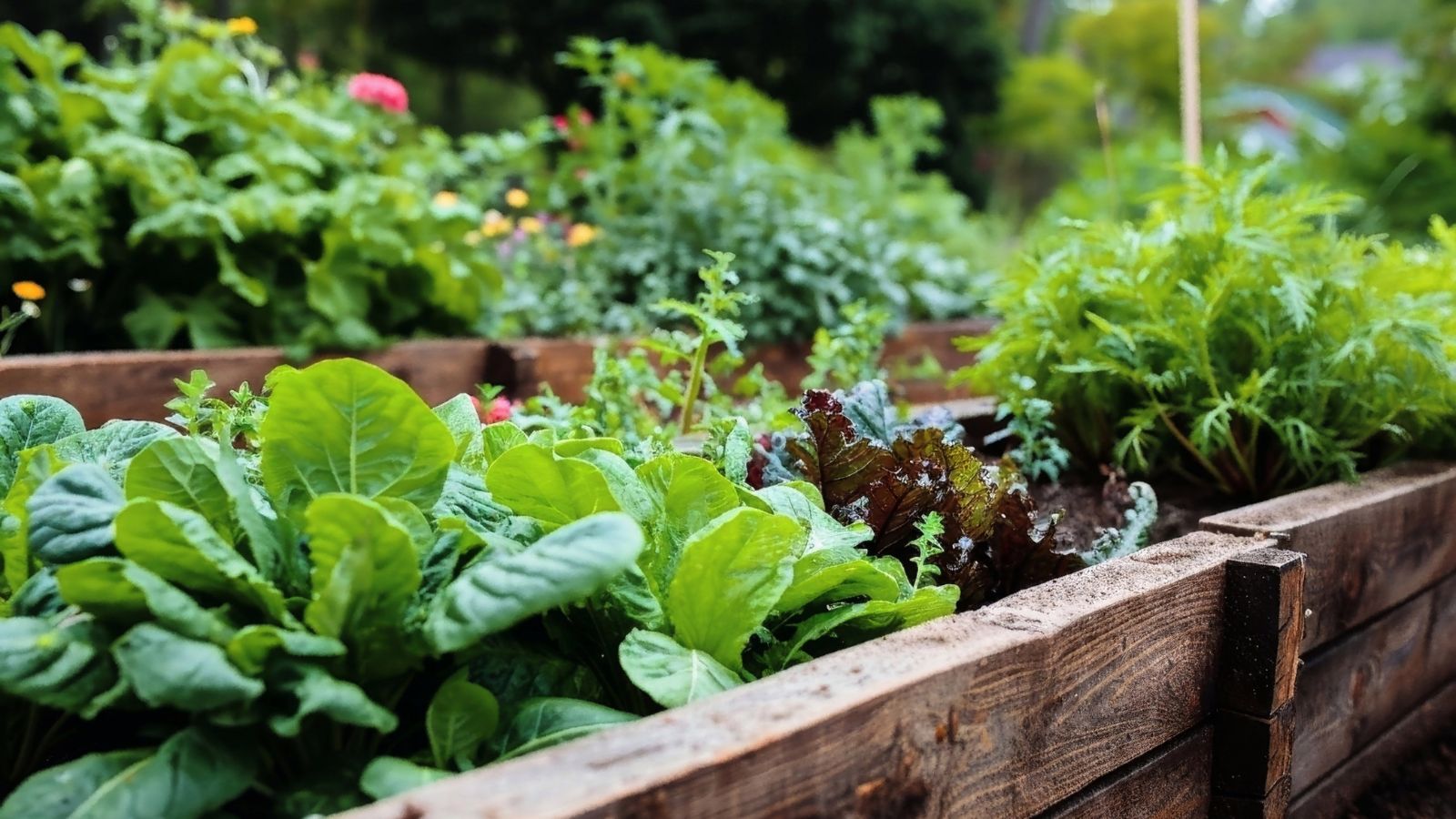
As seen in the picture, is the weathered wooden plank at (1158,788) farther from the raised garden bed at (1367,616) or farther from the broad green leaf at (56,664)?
the broad green leaf at (56,664)

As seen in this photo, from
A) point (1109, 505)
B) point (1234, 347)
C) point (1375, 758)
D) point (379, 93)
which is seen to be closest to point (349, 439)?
point (1109, 505)

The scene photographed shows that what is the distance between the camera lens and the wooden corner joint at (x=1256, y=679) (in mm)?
1294

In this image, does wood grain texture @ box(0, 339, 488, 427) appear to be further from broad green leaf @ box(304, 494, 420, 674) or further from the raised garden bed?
the raised garden bed

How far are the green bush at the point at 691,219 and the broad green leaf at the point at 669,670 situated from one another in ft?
7.06

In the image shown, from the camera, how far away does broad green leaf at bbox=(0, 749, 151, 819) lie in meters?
0.71

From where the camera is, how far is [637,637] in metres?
0.94

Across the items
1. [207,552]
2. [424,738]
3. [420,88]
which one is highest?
[420,88]

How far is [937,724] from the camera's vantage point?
0.92 meters

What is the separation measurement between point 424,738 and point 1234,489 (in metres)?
1.67

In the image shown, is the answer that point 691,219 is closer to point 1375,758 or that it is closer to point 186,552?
point 1375,758

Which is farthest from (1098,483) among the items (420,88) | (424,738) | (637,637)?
(420,88)

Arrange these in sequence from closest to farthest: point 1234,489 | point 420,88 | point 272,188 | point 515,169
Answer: point 1234,489 < point 272,188 < point 515,169 < point 420,88

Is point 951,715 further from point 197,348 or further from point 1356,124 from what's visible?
point 1356,124

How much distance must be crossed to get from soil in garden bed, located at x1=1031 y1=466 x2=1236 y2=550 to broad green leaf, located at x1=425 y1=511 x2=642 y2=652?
108 cm
